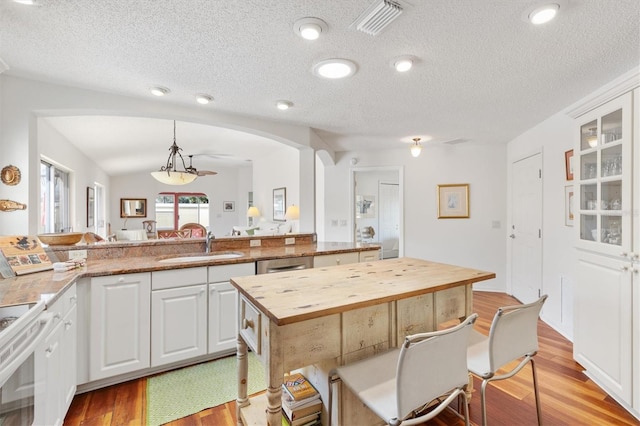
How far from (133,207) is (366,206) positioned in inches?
262

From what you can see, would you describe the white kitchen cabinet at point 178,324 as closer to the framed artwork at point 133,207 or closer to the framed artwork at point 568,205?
the framed artwork at point 568,205

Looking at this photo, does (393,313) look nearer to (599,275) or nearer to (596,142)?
(599,275)

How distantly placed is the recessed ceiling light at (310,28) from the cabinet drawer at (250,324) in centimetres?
145

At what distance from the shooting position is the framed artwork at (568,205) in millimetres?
2832

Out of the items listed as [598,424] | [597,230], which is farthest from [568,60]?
[598,424]

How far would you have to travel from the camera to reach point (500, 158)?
4.36m

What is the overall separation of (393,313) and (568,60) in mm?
1991

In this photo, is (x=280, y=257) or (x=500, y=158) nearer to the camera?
(x=280, y=257)

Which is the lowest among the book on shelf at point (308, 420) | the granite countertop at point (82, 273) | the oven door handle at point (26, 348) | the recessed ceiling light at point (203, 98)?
the book on shelf at point (308, 420)

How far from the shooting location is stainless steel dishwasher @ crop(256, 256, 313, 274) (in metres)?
2.56

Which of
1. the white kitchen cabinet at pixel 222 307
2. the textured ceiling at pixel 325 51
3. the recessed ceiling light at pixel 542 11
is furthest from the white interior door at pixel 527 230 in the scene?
the white kitchen cabinet at pixel 222 307

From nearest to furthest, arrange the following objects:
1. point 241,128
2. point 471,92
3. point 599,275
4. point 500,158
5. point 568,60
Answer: point 568,60
point 599,275
point 471,92
point 241,128
point 500,158

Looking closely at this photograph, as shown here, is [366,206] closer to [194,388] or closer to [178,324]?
[178,324]

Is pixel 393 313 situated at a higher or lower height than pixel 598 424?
higher
